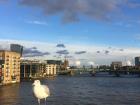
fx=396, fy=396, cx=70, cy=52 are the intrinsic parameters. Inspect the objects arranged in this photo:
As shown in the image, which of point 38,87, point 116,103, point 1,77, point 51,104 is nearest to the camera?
point 38,87

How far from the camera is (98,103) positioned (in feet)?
300

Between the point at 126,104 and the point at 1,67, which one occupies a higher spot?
the point at 1,67

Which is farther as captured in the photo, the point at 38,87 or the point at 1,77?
the point at 1,77

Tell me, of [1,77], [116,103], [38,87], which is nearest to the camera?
[38,87]

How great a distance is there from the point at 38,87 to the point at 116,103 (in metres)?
62.9

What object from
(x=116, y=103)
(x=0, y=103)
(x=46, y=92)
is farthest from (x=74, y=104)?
(x=46, y=92)

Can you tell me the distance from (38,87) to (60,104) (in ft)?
188

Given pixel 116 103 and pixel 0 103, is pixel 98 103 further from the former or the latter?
pixel 0 103

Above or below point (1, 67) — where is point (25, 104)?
below

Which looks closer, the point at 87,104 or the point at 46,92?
the point at 46,92

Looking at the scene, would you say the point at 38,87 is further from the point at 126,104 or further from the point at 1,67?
the point at 1,67

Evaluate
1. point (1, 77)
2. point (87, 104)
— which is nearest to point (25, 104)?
point (87, 104)

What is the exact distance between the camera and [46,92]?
99.7ft

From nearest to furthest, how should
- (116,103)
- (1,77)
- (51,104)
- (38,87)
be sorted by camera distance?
1. (38,87)
2. (51,104)
3. (116,103)
4. (1,77)
